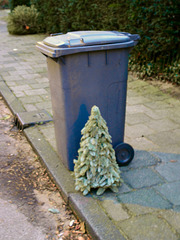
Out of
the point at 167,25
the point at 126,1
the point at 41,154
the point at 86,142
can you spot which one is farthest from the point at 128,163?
the point at 126,1

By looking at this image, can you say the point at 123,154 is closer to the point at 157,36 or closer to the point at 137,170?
the point at 137,170

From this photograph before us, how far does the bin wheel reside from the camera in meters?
3.20

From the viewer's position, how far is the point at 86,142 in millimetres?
2648

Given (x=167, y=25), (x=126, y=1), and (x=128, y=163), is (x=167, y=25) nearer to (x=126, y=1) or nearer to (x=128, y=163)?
(x=126, y=1)

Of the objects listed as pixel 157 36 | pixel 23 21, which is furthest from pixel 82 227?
pixel 23 21

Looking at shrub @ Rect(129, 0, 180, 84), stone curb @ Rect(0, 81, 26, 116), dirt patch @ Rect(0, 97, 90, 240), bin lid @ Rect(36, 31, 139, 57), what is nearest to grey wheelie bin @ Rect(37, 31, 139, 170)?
bin lid @ Rect(36, 31, 139, 57)

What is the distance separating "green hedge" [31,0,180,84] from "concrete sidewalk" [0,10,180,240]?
0.53m

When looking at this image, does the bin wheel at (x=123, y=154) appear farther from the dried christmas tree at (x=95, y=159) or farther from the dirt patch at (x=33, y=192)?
the dirt patch at (x=33, y=192)

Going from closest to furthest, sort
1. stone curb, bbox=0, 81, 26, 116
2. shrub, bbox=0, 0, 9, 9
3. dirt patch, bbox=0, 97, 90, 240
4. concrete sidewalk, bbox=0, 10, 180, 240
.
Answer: concrete sidewalk, bbox=0, 10, 180, 240 → dirt patch, bbox=0, 97, 90, 240 → stone curb, bbox=0, 81, 26, 116 → shrub, bbox=0, 0, 9, 9

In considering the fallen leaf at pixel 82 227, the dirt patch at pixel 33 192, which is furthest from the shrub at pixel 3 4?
the fallen leaf at pixel 82 227

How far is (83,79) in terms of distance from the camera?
2.81m

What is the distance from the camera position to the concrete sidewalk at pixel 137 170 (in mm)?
2379

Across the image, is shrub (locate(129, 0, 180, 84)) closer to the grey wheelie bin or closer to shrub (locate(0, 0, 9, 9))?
the grey wheelie bin

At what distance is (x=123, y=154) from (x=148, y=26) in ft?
12.2
